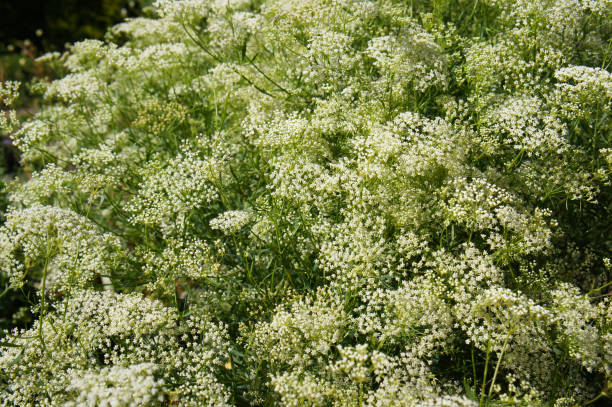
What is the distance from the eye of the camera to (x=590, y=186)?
3.57 meters

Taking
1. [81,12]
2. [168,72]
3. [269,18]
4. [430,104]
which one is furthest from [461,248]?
[81,12]

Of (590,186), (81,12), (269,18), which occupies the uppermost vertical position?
(269,18)

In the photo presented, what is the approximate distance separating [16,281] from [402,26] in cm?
417

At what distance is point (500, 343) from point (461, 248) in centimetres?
83

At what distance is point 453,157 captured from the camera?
3346 millimetres

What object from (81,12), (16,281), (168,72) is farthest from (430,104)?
(81,12)

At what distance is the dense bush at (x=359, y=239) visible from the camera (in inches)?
115

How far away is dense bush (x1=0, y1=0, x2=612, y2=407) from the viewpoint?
2910 mm

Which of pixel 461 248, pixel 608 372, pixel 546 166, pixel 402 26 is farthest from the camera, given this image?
pixel 402 26

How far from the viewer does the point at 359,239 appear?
323cm

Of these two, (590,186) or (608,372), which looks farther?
(590,186)

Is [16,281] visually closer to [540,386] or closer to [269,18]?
[269,18]

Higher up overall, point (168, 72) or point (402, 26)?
point (402, 26)

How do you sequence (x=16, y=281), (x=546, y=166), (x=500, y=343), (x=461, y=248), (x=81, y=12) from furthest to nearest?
1. (x=81, y=12)
2. (x=546, y=166)
3. (x=461, y=248)
4. (x=16, y=281)
5. (x=500, y=343)
